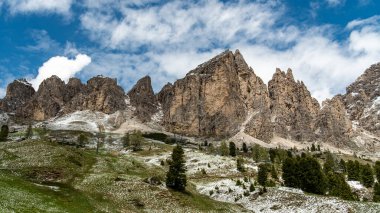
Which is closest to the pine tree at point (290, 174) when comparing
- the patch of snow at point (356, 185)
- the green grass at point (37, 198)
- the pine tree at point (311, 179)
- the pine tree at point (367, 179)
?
the pine tree at point (311, 179)

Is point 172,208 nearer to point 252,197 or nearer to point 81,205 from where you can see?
point 81,205

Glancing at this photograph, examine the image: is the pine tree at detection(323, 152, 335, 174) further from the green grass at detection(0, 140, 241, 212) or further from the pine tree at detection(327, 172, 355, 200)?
the green grass at detection(0, 140, 241, 212)

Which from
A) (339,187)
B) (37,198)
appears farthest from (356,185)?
(37,198)

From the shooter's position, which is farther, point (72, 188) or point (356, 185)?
point (356, 185)

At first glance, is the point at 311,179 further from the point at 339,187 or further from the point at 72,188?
the point at 72,188

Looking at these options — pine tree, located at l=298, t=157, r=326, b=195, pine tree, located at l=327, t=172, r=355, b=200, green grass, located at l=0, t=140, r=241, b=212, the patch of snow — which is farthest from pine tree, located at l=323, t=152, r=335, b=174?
green grass, located at l=0, t=140, r=241, b=212

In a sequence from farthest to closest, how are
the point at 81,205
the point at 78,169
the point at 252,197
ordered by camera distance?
1. the point at 78,169
2. the point at 252,197
3. the point at 81,205

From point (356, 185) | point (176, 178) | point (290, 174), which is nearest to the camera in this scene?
point (176, 178)

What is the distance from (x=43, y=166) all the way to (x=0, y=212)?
48044mm

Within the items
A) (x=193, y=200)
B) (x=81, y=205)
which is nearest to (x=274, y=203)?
(x=193, y=200)

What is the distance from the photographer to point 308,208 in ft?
229

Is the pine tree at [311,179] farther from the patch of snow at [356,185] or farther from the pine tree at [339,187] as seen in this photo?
the patch of snow at [356,185]

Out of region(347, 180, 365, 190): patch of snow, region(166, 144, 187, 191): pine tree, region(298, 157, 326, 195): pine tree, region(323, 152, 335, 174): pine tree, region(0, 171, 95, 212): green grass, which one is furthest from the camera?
region(323, 152, 335, 174): pine tree

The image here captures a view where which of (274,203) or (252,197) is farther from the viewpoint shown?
(252,197)
